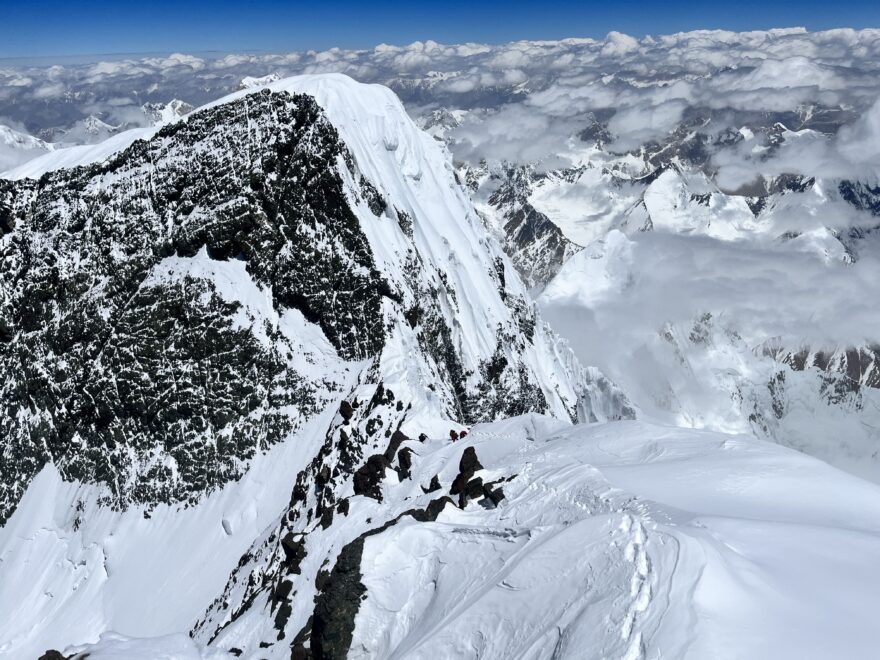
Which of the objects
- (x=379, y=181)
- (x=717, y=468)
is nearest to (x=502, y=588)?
(x=717, y=468)

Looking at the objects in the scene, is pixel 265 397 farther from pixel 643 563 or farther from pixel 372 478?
pixel 643 563

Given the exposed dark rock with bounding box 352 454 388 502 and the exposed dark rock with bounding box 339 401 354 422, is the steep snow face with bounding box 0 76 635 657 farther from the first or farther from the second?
the exposed dark rock with bounding box 352 454 388 502

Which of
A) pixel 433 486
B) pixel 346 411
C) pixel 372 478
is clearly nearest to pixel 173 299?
pixel 346 411

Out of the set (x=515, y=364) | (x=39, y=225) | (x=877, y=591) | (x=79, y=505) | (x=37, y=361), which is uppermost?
(x=39, y=225)

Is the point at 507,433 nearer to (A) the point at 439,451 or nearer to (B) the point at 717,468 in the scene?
(A) the point at 439,451

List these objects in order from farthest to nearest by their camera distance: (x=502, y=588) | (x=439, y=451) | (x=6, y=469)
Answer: (x=6, y=469) < (x=439, y=451) < (x=502, y=588)

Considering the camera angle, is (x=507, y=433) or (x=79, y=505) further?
(x=79, y=505)
